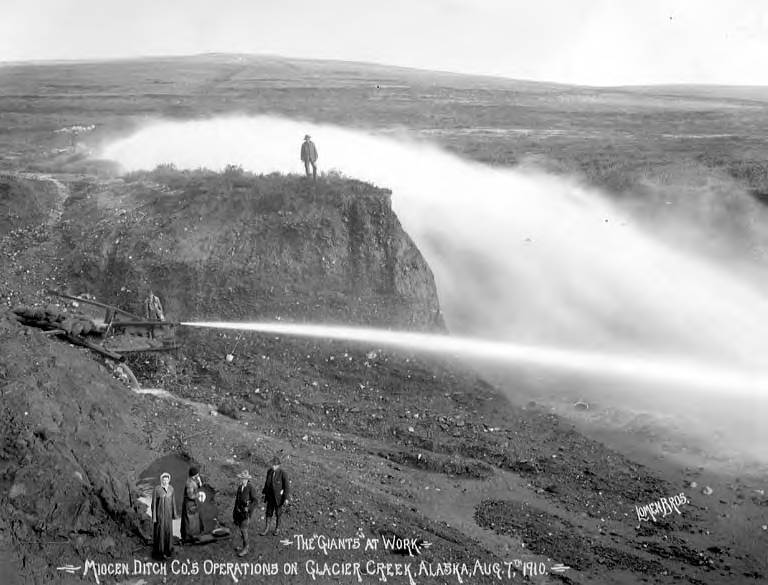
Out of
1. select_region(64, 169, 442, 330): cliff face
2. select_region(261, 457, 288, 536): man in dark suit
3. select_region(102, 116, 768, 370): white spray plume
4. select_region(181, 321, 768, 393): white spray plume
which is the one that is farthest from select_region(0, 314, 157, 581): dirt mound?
select_region(102, 116, 768, 370): white spray plume

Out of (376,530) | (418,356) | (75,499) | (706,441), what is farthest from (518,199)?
(75,499)

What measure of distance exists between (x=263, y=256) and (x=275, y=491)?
11.4m

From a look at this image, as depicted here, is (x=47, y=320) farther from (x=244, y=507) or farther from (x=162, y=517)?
(x=244, y=507)

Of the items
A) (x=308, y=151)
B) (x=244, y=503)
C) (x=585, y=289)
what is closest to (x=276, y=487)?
(x=244, y=503)

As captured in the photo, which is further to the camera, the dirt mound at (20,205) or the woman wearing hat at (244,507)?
the dirt mound at (20,205)

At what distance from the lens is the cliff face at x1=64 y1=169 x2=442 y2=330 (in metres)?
19.7

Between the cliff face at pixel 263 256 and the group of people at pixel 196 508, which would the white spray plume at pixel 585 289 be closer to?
the cliff face at pixel 263 256

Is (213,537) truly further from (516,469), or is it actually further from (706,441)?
(706,441)

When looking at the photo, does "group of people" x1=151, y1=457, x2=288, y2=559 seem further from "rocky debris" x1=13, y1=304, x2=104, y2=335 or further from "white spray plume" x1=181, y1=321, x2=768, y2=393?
"white spray plume" x1=181, y1=321, x2=768, y2=393

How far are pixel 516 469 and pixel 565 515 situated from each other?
5.93 feet

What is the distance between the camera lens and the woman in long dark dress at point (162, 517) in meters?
8.96

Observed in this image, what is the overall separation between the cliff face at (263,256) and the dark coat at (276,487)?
31.9 feet

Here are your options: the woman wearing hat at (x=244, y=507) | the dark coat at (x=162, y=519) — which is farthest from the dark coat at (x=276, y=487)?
the dark coat at (x=162, y=519)

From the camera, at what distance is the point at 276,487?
32.7 feet
